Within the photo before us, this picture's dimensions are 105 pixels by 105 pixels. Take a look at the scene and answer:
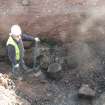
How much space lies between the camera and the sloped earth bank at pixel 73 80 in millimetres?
9078

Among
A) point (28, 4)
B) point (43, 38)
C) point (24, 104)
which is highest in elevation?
point (28, 4)

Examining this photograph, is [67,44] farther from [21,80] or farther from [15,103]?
[15,103]

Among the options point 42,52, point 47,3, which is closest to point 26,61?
point 42,52

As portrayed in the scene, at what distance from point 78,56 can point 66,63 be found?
42 centimetres

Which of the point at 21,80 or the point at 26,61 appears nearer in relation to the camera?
the point at 21,80

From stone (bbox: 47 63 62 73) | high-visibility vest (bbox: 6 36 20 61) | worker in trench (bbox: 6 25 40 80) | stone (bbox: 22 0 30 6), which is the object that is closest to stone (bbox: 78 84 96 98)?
stone (bbox: 47 63 62 73)

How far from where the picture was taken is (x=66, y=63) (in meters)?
10.2

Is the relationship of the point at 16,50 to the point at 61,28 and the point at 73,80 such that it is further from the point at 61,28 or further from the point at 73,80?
the point at 61,28

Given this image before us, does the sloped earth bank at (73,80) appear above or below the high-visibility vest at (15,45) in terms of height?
below

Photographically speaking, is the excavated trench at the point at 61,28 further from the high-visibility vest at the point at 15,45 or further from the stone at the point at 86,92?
the stone at the point at 86,92

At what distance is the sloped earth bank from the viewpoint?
9.08 meters

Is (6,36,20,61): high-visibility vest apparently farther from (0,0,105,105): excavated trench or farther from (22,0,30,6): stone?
(22,0,30,6): stone

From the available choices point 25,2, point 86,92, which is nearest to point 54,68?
point 86,92

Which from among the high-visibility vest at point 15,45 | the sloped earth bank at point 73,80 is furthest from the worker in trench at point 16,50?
the sloped earth bank at point 73,80
